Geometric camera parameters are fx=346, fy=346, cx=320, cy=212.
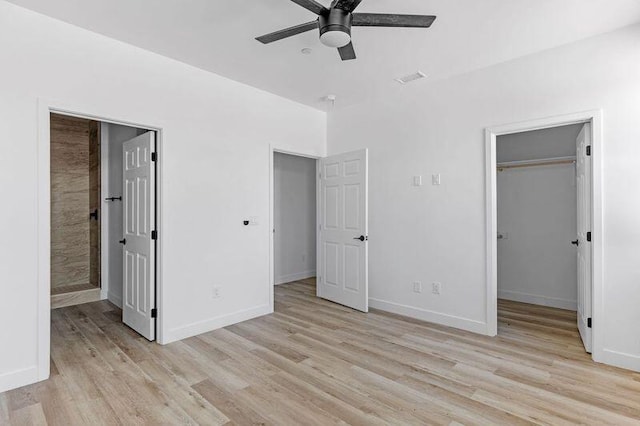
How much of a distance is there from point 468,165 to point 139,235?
362 cm

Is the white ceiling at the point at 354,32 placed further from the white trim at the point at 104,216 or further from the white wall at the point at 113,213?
the white trim at the point at 104,216

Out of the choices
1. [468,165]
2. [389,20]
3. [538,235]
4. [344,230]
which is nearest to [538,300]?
[538,235]

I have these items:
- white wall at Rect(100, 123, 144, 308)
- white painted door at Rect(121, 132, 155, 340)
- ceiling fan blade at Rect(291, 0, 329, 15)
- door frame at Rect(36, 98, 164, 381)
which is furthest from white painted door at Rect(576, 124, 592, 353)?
Result: white wall at Rect(100, 123, 144, 308)

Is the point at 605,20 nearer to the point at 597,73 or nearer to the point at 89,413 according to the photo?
the point at 597,73

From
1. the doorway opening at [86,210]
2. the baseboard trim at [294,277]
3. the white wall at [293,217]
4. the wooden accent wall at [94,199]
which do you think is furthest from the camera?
the white wall at [293,217]

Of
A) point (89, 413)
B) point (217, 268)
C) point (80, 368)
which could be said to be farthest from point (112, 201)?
point (89, 413)

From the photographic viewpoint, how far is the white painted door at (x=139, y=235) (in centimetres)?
348

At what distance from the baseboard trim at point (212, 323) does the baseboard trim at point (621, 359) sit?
3388 mm

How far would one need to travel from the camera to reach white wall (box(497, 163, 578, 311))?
14.7 feet

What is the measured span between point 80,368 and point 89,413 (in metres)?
0.78

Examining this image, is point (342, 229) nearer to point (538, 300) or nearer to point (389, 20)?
point (538, 300)

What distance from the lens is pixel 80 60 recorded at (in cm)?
290

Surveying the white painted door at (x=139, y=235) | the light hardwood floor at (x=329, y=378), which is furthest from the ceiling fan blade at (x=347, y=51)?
the light hardwood floor at (x=329, y=378)

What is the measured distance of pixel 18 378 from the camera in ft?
8.39
